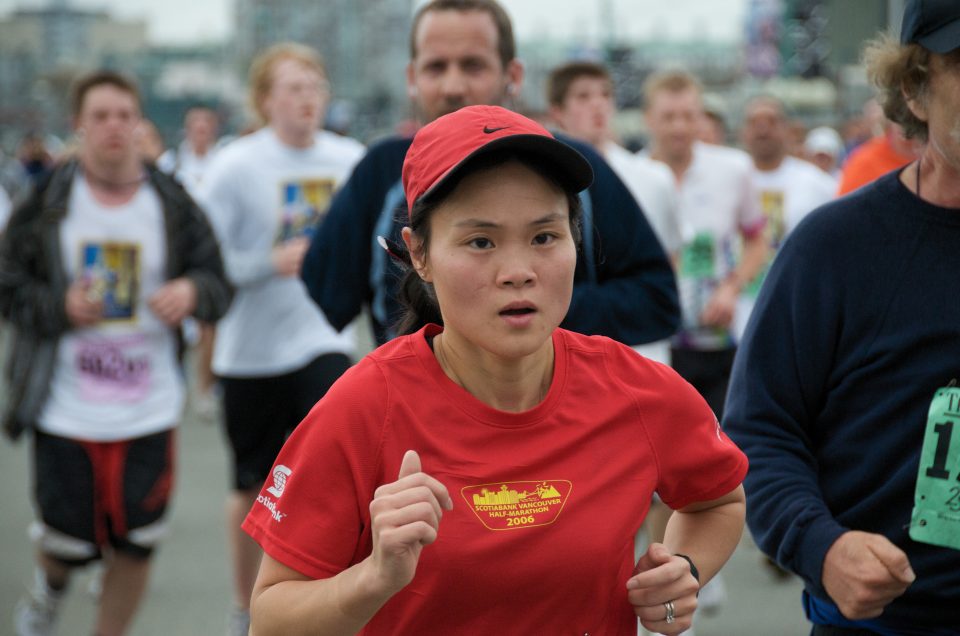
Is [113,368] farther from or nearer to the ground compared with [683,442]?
nearer to the ground

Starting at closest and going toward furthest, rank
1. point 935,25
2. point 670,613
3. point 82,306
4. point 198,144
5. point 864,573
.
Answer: point 670,613 → point 864,573 → point 935,25 → point 82,306 → point 198,144

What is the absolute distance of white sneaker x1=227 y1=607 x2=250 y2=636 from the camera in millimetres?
5582

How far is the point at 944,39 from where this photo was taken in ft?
8.34

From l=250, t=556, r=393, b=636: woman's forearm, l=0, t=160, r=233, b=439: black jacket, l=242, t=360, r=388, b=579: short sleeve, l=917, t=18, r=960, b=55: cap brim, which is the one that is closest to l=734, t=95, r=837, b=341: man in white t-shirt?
l=0, t=160, r=233, b=439: black jacket

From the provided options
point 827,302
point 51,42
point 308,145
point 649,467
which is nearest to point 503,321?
point 649,467

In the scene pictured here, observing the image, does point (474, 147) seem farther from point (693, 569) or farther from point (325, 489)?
point (693, 569)

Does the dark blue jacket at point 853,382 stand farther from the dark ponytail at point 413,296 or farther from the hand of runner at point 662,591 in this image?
the dark ponytail at point 413,296

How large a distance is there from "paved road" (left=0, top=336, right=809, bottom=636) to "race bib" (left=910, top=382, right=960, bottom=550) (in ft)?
11.5

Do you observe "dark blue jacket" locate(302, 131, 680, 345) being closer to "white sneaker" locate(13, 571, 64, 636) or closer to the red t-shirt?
the red t-shirt

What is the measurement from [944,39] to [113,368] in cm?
388

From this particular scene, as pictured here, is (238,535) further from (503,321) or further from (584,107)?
(503,321)

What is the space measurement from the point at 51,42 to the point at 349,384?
6640 centimetres

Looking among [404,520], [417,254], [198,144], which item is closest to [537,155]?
[417,254]

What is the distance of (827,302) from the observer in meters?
2.72
